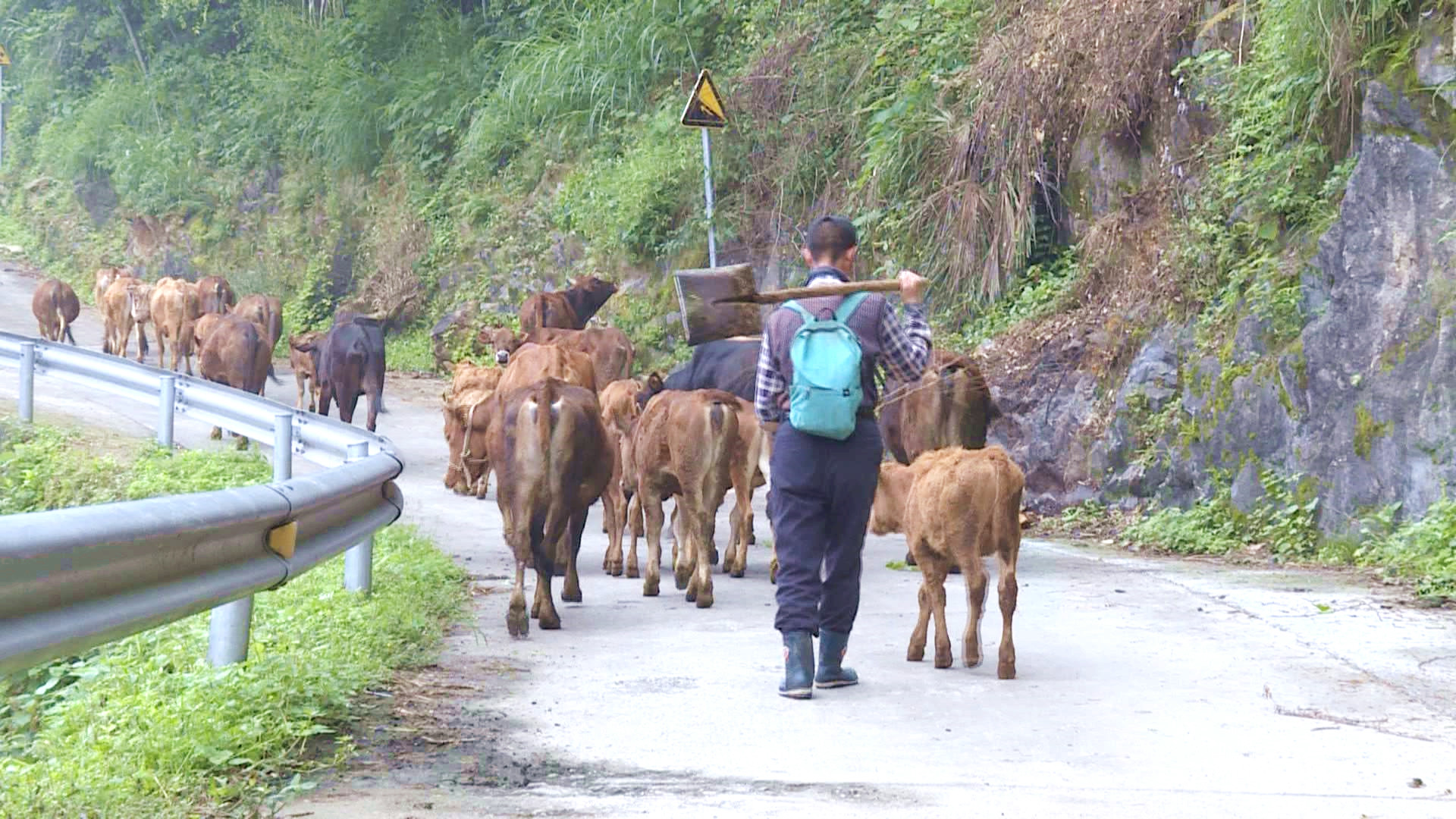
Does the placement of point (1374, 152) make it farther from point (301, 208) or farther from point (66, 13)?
point (66, 13)

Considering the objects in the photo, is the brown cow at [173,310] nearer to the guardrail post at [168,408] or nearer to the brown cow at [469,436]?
the guardrail post at [168,408]

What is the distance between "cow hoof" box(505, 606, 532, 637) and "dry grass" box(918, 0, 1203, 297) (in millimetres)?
9591

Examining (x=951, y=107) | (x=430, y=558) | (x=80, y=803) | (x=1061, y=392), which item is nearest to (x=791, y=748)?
(x=80, y=803)

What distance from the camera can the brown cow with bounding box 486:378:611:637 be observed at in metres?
9.48

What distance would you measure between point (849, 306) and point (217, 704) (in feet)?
10.9

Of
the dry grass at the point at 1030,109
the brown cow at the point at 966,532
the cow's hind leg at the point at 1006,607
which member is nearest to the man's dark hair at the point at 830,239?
the brown cow at the point at 966,532

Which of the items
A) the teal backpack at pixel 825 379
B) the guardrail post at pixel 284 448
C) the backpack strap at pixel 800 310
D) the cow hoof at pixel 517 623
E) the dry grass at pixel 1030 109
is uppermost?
the dry grass at pixel 1030 109

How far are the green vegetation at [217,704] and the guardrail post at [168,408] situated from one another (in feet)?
18.1

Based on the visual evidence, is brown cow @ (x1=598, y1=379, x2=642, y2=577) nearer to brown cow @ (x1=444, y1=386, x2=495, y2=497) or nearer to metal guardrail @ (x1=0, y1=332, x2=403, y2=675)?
brown cow @ (x1=444, y1=386, x2=495, y2=497)

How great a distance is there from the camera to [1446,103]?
11.9 m

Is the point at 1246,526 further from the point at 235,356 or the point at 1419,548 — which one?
the point at 235,356

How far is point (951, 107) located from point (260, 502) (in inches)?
584

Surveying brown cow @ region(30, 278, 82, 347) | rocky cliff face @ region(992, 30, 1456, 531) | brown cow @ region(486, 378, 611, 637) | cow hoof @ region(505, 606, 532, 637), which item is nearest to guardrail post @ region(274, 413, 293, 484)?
brown cow @ region(486, 378, 611, 637)

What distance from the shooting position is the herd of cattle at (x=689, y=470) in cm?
823
